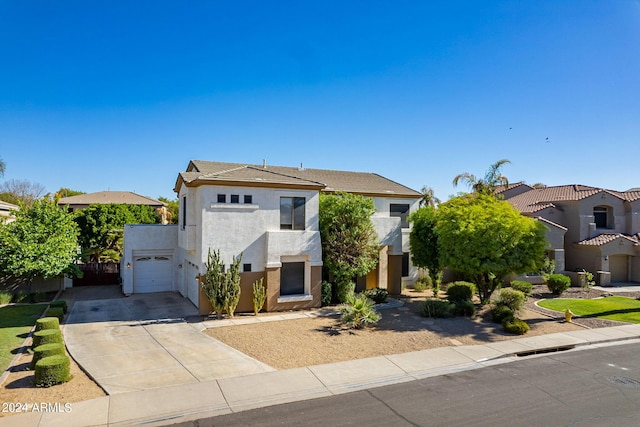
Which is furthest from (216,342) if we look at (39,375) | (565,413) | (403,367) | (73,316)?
(565,413)

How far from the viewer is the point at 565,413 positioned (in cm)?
939

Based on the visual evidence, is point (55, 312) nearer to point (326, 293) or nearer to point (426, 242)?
point (326, 293)

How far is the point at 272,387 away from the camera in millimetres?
10695

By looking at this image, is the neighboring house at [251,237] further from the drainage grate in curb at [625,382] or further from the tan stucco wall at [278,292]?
the drainage grate in curb at [625,382]

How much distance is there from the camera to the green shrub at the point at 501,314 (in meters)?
17.6

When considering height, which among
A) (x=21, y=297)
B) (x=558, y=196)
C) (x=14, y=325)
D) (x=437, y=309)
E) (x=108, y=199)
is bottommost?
(x=14, y=325)

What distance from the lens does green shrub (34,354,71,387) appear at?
10.2 metres

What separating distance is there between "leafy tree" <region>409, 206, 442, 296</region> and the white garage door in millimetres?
14934

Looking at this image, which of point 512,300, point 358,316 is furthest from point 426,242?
point 358,316

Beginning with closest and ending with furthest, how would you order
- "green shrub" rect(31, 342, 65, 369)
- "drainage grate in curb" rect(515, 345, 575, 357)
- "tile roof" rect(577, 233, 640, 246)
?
"green shrub" rect(31, 342, 65, 369) < "drainage grate in curb" rect(515, 345, 575, 357) < "tile roof" rect(577, 233, 640, 246)

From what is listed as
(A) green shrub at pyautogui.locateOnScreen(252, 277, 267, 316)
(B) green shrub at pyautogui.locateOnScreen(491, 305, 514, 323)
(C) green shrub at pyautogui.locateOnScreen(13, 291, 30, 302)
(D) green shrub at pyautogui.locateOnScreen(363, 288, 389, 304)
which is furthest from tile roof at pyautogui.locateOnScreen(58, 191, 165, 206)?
(B) green shrub at pyautogui.locateOnScreen(491, 305, 514, 323)

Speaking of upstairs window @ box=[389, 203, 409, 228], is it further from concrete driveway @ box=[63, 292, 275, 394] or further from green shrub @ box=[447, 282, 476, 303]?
concrete driveway @ box=[63, 292, 275, 394]

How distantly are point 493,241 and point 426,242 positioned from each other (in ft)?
16.6

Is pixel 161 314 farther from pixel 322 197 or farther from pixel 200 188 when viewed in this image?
pixel 322 197
